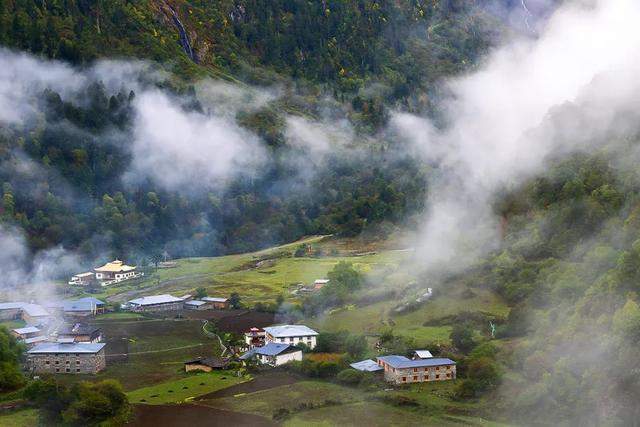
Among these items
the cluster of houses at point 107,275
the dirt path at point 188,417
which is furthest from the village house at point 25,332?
the cluster of houses at point 107,275

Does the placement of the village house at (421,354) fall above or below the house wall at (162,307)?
below

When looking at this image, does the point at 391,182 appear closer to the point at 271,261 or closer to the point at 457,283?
the point at 271,261

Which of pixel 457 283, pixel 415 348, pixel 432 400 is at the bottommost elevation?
pixel 432 400

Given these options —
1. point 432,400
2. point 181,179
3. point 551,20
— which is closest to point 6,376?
point 432,400

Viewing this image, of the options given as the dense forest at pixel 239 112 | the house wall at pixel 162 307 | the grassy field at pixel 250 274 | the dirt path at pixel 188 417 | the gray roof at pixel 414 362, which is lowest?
the dirt path at pixel 188 417

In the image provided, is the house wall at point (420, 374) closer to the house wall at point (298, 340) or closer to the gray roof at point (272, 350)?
the gray roof at point (272, 350)

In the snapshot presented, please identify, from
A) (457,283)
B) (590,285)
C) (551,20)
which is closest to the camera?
(590,285)

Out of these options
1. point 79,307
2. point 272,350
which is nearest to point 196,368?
point 272,350
